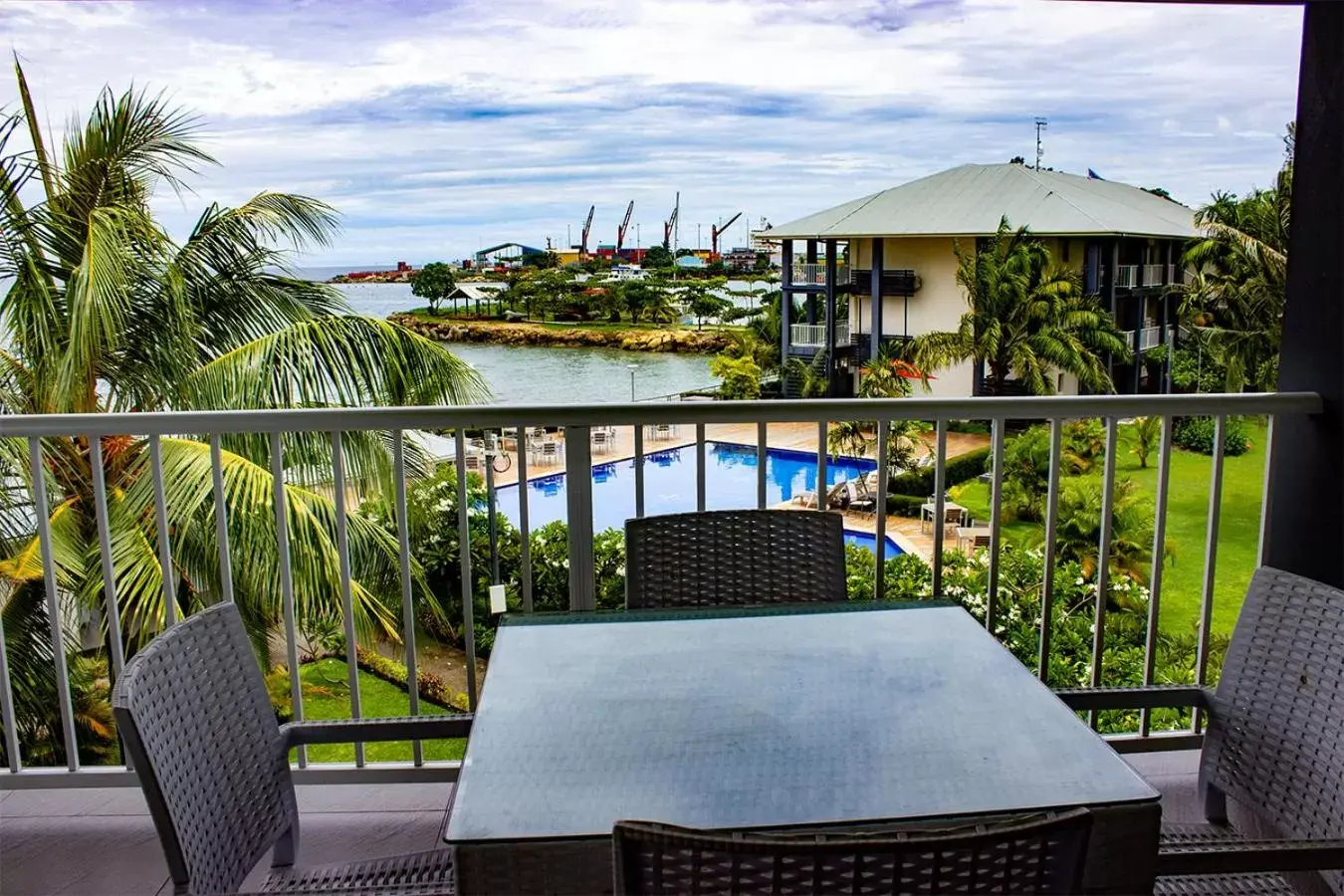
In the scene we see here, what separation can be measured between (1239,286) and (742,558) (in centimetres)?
892

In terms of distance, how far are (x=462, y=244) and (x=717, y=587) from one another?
319 inches

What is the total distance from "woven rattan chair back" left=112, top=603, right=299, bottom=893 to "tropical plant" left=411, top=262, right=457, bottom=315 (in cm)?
723

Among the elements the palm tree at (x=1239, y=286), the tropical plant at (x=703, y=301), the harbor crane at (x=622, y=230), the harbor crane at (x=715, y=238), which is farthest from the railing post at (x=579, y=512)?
the harbor crane at (x=622, y=230)

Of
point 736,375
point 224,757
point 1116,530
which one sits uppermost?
point 224,757

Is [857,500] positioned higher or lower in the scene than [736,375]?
lower

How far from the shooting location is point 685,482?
14.4ft

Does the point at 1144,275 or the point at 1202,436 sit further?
the point at 1144,275

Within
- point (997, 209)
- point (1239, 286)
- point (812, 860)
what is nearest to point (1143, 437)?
point (1239, 286)

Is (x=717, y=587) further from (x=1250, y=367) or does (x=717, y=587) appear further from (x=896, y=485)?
(x=896, y=485)

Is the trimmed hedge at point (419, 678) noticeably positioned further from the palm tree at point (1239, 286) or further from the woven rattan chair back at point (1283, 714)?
the woven rattan chair back at point (1283, 714)

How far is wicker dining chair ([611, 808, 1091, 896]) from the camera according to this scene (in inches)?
41.1

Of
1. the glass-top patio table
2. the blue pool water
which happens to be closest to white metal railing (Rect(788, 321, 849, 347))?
the blue pool water

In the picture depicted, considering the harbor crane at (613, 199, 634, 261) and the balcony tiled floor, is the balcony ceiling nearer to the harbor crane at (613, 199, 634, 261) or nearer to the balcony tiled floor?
the harbor crane at (613, 199, 634, 261)

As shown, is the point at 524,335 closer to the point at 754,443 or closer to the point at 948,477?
the point at 948,477
